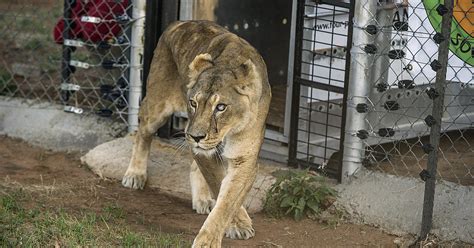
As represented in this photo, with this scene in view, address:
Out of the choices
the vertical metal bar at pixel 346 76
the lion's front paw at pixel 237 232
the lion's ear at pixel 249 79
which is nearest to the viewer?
the lion's ear at pixel 249 79

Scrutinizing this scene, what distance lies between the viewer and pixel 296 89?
25.8 feet

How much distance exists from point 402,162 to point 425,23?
3.45 feet

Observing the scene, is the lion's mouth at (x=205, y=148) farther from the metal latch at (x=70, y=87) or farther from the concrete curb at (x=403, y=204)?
the metal latch at (x=70, y=87)

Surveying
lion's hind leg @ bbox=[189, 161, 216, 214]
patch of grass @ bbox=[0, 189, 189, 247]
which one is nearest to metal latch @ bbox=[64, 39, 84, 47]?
lion's hind leg @ bbox=[189, 161, 216, 214]

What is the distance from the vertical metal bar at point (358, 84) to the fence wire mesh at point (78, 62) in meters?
2.14

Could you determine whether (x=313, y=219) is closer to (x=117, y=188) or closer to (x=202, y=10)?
(x=117, y=188)

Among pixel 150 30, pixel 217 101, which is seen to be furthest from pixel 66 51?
pixel 217 101

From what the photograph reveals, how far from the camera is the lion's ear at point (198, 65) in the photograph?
6.31 metres

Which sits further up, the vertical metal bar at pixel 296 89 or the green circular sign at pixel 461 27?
the green circular sign at pixel 461 27

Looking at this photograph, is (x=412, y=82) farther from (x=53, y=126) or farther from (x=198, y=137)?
(x=53, y=126)

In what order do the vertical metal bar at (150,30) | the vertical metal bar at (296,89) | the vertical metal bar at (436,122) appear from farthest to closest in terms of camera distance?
the vertical metal bar at (150,30) → the vertical metal bar at (296,89) → the vertical metal bar at (436,122)

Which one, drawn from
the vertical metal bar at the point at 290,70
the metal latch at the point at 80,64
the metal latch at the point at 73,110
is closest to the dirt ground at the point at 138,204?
the metal latch at the point at 73,110

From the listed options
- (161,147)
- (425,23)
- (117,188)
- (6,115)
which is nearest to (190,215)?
(117,188)

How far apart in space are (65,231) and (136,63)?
270 cm
